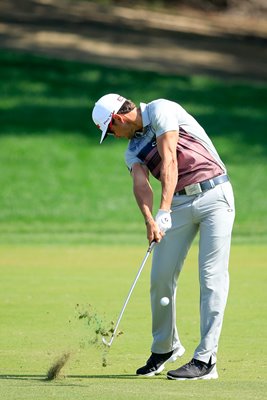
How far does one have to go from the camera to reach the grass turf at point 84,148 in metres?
23.4

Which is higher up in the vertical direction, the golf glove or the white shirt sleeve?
the white shirt sleeve

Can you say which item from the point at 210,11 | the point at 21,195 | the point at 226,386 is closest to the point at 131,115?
the point at 226,386

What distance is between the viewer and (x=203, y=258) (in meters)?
8.61

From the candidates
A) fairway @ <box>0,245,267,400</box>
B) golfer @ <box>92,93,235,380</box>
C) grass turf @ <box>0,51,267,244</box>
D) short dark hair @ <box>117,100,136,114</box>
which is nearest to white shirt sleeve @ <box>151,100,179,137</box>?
golfer @ <box>92,93,235,380</box>

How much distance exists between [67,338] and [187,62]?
83.6ft

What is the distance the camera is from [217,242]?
8.60 m

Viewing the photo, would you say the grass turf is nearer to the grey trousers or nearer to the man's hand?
the grey trousers

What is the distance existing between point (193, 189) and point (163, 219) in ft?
1.35

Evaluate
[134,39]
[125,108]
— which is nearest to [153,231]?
[125,108]

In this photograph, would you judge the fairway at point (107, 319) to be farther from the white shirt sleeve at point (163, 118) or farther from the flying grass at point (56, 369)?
the white shirt sleeve at point (163, 118)

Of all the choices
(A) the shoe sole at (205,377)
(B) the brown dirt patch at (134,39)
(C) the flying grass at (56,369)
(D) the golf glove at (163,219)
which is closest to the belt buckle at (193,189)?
(D) the golf glove at (163,219)

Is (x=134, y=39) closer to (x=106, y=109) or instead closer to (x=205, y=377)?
(x=106, y=109)

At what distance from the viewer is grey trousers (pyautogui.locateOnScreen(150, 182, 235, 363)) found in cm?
857

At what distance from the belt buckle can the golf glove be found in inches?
12.8
